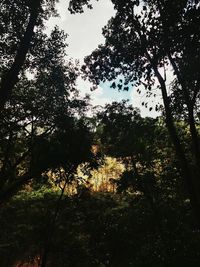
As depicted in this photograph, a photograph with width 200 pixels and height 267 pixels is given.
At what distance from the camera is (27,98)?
46.6 feet

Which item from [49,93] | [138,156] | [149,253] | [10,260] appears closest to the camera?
[49,93]

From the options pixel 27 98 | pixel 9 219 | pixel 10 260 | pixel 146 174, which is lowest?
pixel 10 260

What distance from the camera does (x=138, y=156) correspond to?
17281mm

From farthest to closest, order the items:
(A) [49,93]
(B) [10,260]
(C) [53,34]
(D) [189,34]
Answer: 1. (B) [10,260]
2. (A) [49,93]
3. (C) [53,34]
4. (D) [189,34]

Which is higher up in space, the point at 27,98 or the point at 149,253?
the point at 27,98

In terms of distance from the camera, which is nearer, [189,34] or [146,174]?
[189,34]

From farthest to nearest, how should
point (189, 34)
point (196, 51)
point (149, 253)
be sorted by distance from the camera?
point (149, 253) < point (196, 51) < point (189, 34)

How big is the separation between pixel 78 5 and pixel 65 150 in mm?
6232

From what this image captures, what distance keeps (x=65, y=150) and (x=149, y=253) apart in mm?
6458

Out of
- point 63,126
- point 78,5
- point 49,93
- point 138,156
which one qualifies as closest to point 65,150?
point 63,126

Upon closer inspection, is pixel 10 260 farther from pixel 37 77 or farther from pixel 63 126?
pixel 37 77

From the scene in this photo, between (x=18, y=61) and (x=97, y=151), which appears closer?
(x=18, y=61)

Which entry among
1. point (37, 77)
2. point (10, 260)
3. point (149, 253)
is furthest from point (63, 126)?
point (10, 260)

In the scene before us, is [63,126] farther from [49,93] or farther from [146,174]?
[146,174]
